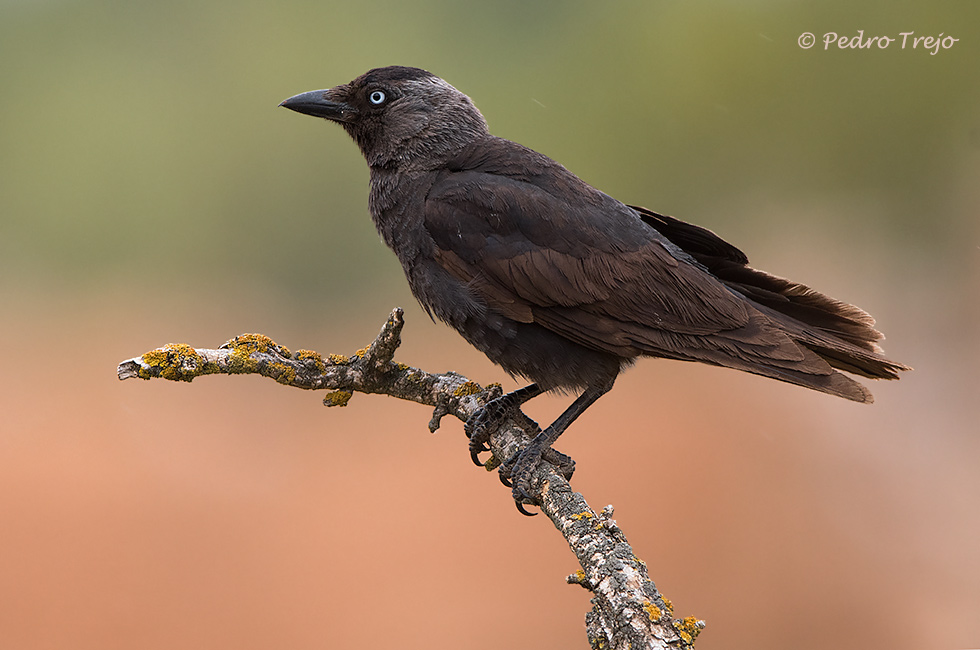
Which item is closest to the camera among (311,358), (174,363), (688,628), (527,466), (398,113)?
(688,628)

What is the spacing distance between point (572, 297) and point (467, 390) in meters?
0.61

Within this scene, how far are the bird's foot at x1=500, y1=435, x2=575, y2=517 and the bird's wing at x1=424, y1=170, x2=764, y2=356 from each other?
0.45m

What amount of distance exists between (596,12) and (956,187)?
3805mm

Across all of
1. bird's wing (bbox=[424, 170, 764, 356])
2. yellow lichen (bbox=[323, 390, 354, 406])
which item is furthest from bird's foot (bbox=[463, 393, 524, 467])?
yellow lichen (bbox=[323, 390, 354, 406])

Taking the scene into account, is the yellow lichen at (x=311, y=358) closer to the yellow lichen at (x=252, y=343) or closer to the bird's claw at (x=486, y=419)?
the yellow lichen at (x=252, y=343)

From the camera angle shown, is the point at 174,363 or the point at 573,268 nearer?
the point at 174,363

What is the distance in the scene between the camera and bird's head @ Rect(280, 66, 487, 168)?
4.03 metres

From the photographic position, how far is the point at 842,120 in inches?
319

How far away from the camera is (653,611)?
2.28 m

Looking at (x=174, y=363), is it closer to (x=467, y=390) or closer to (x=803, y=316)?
(x=467, y=390)

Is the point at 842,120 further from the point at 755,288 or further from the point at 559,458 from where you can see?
the point at 559,458

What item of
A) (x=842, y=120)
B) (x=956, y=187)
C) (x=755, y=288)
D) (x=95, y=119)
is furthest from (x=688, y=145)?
(x=95, y=119)

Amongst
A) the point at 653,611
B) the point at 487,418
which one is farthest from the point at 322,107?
the point at 653,611

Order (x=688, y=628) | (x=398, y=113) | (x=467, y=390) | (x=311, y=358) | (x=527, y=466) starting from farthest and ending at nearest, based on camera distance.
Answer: (x=398, y=113) → (x=467, y=390) → (x=311, y=358) → (x=527, y=466) → (x=688, y=628)
